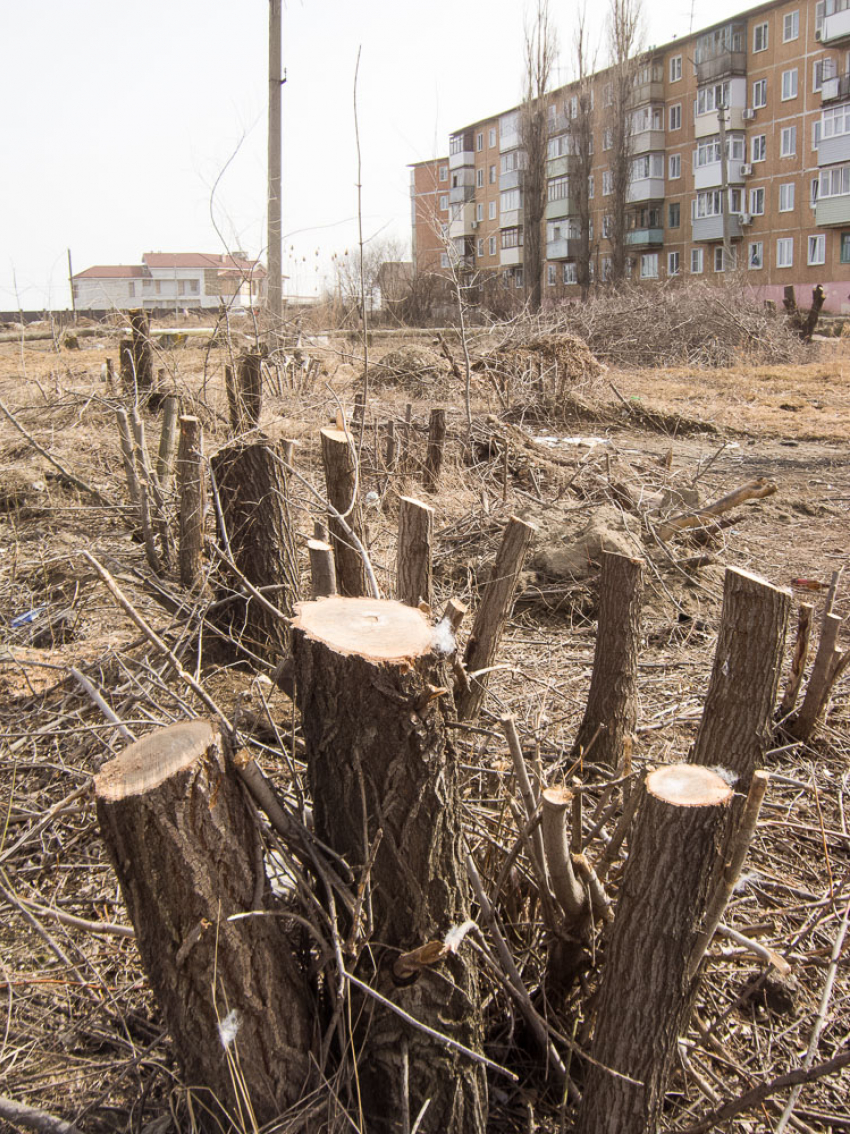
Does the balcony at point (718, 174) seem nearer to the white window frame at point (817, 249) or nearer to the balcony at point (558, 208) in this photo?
the white window frame at point (817, 249)

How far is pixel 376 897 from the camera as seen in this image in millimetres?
1906

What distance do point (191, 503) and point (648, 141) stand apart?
149 ft

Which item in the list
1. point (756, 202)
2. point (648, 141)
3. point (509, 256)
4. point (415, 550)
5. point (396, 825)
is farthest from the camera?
point (509, 256)

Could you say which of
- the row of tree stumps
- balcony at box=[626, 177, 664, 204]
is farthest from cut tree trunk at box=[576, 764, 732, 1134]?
balcony at box=[626, 177, 664, 204]

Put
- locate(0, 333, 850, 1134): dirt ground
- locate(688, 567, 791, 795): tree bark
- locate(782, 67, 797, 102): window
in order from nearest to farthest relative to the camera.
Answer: locate(0, 333, 850, 1134): dirt ground → locate(688, 567, 791, 795): tree bark → locate(782, 67, 797, 102): window

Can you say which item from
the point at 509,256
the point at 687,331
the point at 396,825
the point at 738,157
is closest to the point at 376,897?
the point at 396,825

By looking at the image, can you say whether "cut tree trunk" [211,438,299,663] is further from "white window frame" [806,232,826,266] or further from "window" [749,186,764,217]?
"window" [749,186,764,217]

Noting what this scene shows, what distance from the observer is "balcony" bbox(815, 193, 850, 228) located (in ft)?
111

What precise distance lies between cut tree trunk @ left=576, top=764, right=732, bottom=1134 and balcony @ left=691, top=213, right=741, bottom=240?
43109 millimetres

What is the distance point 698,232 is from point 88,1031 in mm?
44860

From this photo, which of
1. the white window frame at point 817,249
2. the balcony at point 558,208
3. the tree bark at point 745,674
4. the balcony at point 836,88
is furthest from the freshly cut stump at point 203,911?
the balcony at point 558,208

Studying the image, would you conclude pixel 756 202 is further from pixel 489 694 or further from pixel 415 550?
pixel 415 550

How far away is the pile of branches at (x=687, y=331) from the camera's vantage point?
723 inches

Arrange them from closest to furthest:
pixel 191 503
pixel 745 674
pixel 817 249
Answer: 1. pixel 745 674
2. pixel 191 503
3. pixel 817 249
